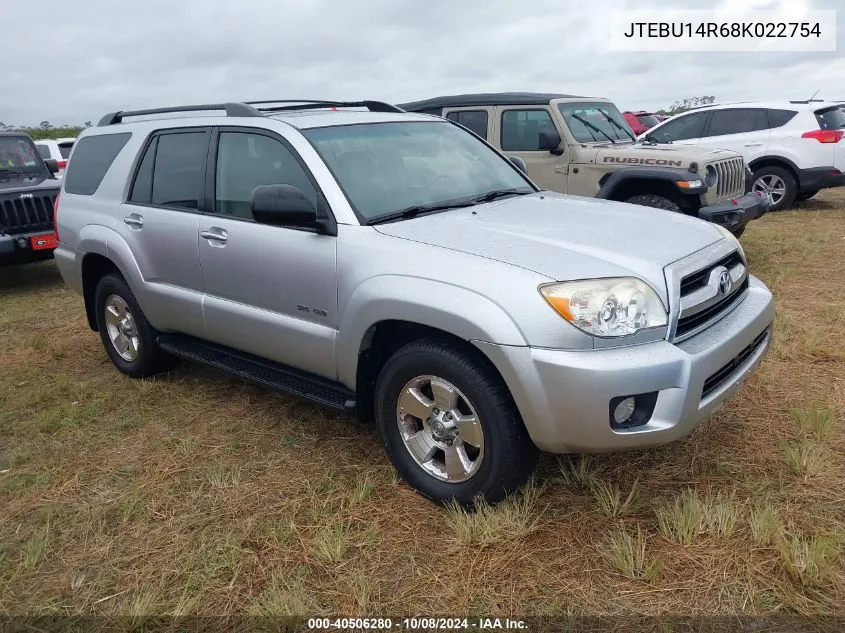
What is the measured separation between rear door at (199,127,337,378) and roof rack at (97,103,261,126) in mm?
118

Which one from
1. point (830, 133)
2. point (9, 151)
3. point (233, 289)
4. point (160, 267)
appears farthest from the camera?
point (830, 133)

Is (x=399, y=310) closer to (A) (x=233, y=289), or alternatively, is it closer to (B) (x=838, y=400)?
(A) (x=233, y=289)

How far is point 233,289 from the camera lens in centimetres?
371

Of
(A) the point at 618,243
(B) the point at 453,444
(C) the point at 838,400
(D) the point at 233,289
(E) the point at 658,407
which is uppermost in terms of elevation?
(A) the point at 618,243

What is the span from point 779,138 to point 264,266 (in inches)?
375

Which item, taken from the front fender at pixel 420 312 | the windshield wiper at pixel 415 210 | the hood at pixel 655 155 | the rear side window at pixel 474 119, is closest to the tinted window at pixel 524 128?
the rear side window at pixel 474 119

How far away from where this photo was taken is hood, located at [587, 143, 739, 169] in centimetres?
664

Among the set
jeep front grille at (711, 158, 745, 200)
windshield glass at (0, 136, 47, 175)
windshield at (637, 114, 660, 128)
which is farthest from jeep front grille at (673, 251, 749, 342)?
windshield at (637, 114, 660, 128)

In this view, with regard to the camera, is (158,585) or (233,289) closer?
(158,585)

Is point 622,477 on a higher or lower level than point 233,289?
lower

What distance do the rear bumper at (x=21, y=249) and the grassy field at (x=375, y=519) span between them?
12.2 feet

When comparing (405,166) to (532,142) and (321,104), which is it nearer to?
(321,104)

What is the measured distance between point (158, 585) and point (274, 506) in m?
0.63

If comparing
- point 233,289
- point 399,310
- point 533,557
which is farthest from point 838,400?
point 233,289
